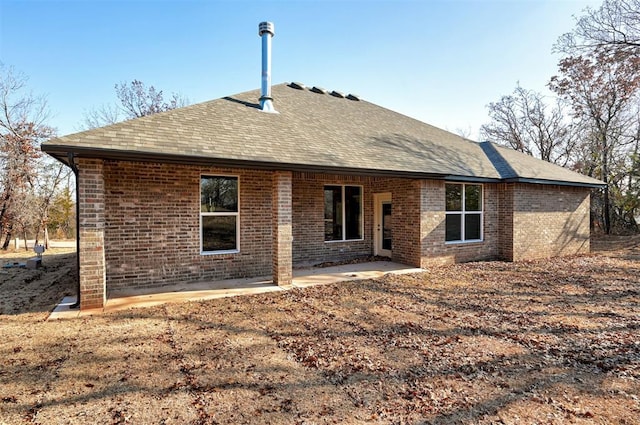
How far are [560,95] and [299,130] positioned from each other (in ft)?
71.2

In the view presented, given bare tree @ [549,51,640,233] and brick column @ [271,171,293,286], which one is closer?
brick column @ [271,171,293,286]

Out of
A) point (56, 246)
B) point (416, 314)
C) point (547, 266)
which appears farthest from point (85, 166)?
point (56, 246)

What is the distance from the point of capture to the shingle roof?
627cm

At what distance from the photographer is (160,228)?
7.28 m

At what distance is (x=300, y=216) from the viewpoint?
10.3m

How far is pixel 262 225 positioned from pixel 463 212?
21.5 feet

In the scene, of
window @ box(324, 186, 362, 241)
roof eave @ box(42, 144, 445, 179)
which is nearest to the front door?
window @ box(324, 186, 362, 241)

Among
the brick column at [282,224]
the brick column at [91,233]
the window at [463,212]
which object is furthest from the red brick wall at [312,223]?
the brick column at [91,233]

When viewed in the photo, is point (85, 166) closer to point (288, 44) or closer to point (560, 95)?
point (288, 44)

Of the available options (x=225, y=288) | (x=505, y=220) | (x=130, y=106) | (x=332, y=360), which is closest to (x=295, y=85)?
(x=225, y=288)

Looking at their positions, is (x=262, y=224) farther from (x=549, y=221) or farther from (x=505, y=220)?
(x=549, y=221)

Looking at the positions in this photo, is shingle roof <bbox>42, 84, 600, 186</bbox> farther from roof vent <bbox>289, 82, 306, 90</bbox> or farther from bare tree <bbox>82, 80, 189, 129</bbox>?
bare tree <bbox>82, 80, 189, 129</bbox>

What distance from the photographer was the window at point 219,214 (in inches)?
307

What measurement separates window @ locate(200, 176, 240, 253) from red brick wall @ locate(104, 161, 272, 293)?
0.47 feet
